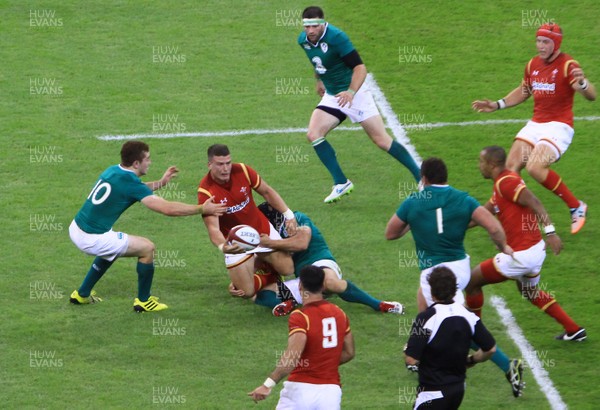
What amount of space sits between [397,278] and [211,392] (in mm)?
2927

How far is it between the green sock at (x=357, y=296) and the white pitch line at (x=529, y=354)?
1.24 metres

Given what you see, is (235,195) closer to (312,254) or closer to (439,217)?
(312,254)

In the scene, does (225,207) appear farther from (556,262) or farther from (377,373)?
(556,262)

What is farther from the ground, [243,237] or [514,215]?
[514,215]

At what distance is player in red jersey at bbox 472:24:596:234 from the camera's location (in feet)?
43.7

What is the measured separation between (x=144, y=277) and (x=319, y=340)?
11.3ft

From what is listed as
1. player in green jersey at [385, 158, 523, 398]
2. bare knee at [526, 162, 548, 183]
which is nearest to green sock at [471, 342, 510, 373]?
player in green jersey at [385, 158, 523, 398]

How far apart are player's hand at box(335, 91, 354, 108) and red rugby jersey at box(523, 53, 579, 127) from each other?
2.05 m

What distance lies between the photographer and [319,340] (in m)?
9.02

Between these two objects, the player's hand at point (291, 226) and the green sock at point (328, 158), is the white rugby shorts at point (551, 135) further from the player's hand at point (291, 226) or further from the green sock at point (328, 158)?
the player's hand at point (291, 226)

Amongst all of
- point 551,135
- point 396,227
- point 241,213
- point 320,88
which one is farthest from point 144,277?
point 551,135

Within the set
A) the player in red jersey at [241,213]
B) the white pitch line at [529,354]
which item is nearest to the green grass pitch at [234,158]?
the white pitch line at [529,354]

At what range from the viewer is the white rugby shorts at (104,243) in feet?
39.4

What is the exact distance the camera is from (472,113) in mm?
16891
